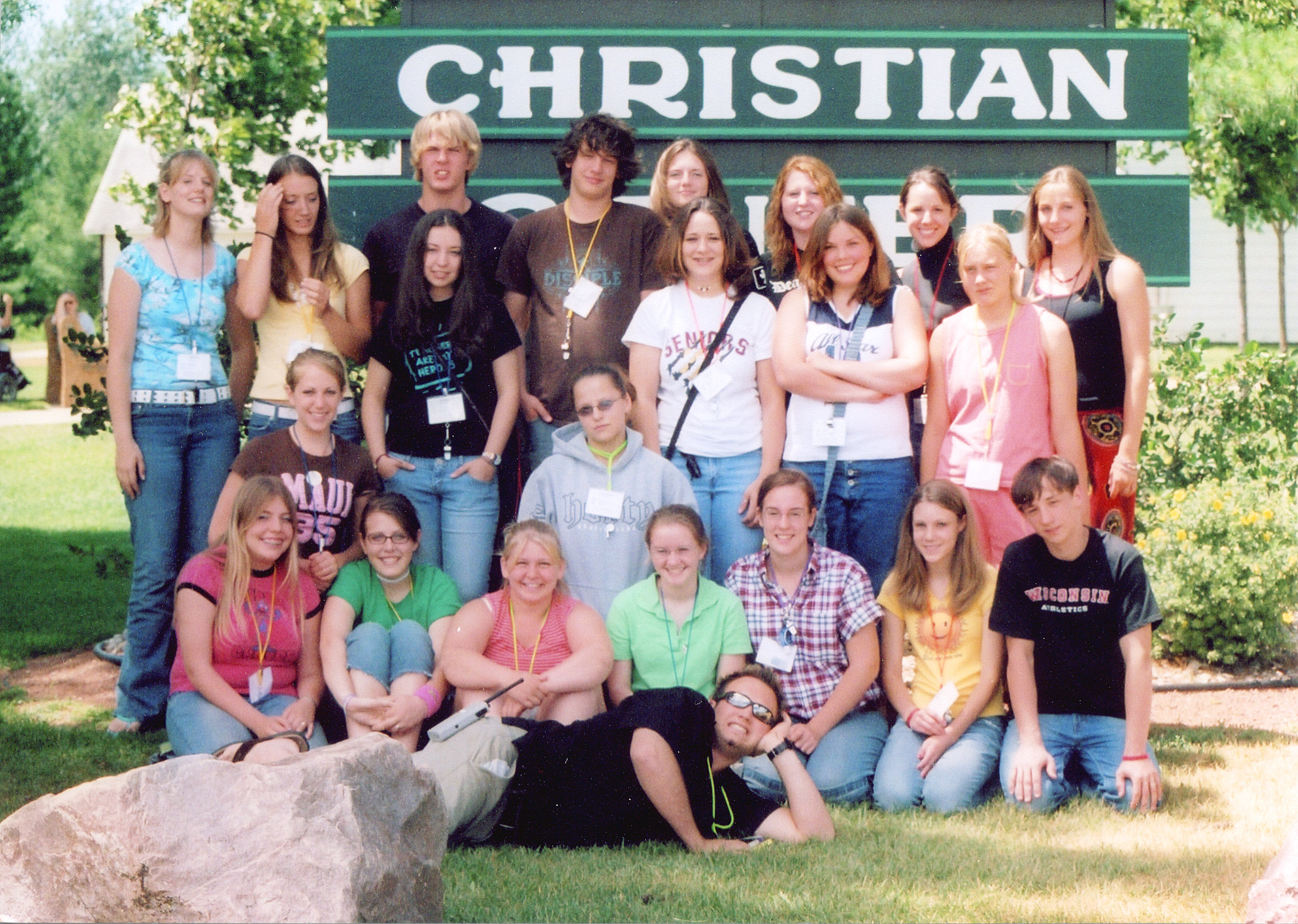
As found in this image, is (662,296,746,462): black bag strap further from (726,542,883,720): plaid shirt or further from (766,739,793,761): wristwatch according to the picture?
(766,739,793,761): wristwatch

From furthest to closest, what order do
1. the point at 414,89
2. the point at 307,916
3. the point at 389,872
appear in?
the point at 414,89 < the point at 389,872 < the point at 307,916

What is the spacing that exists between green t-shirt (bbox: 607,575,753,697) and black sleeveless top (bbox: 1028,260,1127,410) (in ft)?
4.82

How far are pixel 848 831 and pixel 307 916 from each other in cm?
194

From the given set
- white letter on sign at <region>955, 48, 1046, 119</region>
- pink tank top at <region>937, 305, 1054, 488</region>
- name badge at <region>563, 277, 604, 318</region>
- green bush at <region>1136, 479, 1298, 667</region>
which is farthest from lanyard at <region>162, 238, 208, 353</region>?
green bush at <region>1136, 479, 1298, 667</region>

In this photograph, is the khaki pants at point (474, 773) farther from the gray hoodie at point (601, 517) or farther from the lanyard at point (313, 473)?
the lanyard at point (313, 473)

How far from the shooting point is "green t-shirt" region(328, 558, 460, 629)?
16.1 ft

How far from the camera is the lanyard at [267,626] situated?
4.79m

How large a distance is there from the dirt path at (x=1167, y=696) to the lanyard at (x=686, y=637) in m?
2.20

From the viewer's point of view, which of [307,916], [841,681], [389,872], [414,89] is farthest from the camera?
[414,89]

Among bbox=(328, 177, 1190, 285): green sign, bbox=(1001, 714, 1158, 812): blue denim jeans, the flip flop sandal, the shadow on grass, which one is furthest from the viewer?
the shadow on grass

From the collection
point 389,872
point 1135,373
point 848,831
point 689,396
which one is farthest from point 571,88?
point 389,872

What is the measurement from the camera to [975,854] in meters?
4.01

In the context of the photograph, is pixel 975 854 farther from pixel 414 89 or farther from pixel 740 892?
pixel 414 89

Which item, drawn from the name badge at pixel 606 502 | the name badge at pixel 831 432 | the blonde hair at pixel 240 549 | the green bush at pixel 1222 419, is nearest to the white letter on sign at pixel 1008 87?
the green bush at pixel 1222 419
